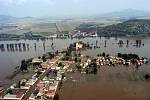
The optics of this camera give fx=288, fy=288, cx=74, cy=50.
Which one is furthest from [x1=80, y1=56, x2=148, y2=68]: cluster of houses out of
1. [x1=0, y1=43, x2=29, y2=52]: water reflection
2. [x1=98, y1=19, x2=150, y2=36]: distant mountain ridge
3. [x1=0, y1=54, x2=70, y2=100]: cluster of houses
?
[x1=98, y1=19, x2=150, y2=36]: distant mountain ridge

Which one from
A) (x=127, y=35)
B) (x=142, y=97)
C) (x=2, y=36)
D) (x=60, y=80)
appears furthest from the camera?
(x=2, y=36)

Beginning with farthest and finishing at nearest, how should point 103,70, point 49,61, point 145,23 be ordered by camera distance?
1. point 145,23
2. point 49,61
3. point 103,70

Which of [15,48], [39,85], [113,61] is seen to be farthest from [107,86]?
[15,48]

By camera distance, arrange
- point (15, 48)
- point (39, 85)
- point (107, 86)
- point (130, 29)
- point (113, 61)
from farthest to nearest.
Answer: point (130, 29) < point (15, 48) < point (113, 61) < point (39, 85) < point (107, 86)

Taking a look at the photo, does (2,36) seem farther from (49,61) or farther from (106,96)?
(106,96)

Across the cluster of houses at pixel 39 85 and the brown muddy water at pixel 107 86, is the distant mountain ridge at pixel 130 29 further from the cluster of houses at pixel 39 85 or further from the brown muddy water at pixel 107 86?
the brown muddy water at pixel 107 86

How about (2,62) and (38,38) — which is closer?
(2,62)

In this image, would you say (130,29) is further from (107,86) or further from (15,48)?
(107,86)

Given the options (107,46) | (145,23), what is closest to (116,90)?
(107,46)
